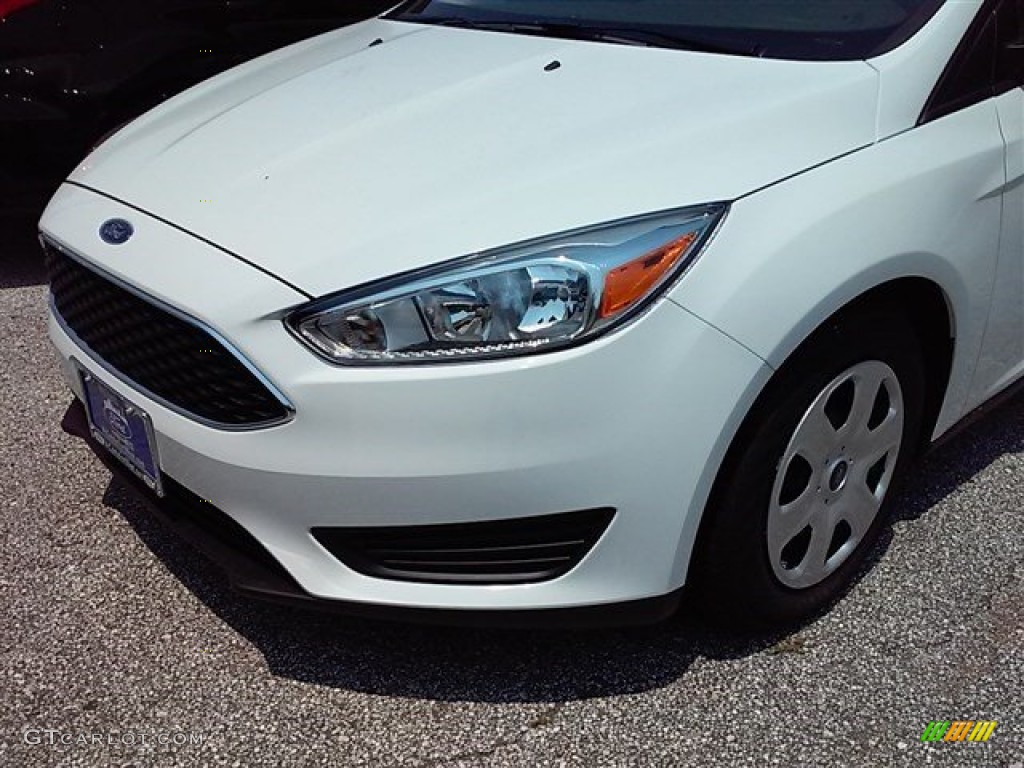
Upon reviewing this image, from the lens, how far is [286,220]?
195 cm

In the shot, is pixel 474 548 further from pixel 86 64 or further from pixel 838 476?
pixel 86 64

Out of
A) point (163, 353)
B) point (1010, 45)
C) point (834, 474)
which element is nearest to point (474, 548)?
point (163, 353)

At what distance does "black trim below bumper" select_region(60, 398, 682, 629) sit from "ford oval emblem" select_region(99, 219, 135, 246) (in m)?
0.45

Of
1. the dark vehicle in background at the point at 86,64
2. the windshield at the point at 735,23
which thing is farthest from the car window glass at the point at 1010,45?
the dark vehicle in background at the point at 86,64

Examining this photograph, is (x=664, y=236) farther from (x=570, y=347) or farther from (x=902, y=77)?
(x=902, y=77)

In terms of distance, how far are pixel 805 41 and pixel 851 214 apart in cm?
53

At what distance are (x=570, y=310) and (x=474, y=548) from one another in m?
0.44

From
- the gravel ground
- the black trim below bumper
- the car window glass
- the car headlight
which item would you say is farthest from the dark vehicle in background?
the car window glass

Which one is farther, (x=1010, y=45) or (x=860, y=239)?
(x=1010, y=45)

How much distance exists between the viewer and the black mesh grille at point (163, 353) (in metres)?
1.85

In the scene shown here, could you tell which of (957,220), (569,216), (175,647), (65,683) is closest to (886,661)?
(957,220)

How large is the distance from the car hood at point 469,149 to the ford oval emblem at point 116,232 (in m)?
0.06

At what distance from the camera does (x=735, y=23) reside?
7.89ft

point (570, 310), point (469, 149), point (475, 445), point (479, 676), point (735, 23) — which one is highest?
point (735, 23)
